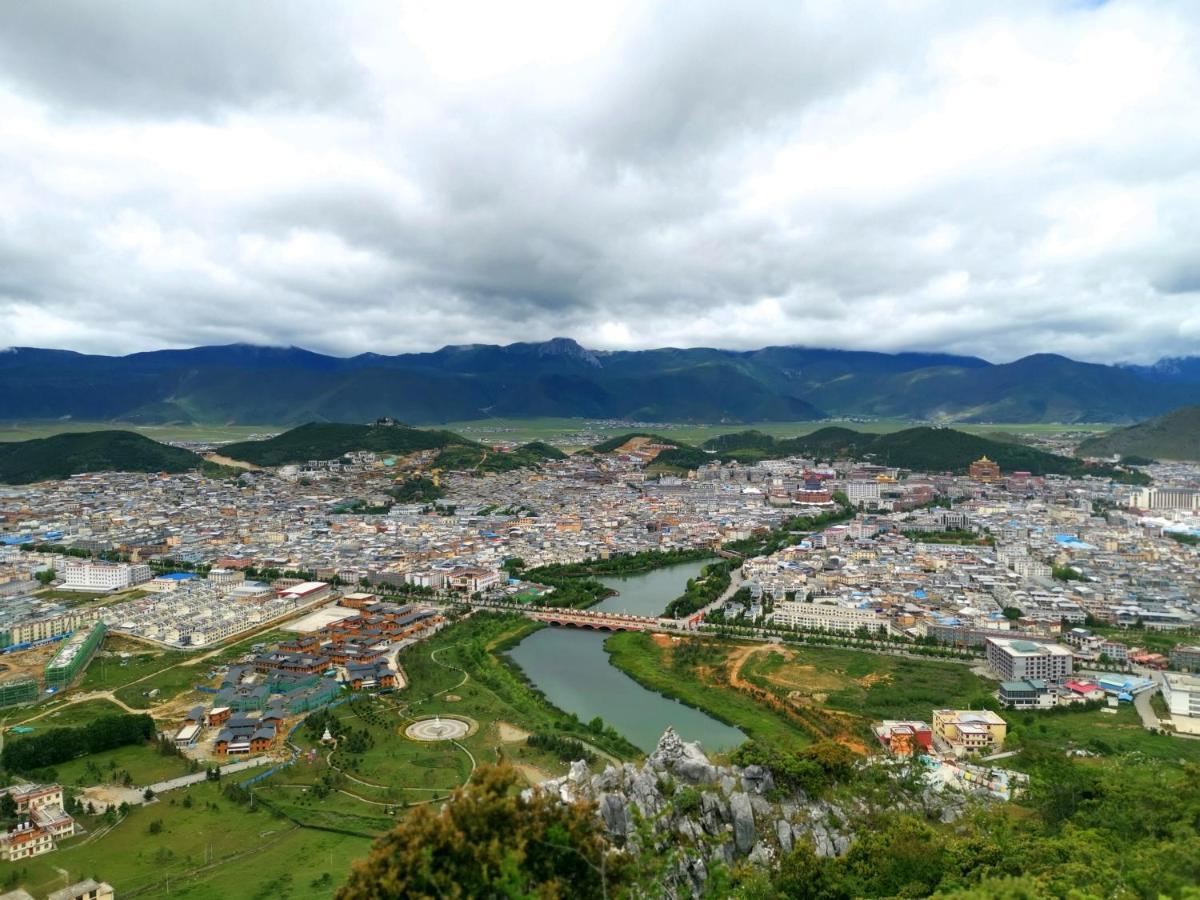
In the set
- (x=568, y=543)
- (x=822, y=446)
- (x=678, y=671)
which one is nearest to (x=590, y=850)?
(x=678, y=671)

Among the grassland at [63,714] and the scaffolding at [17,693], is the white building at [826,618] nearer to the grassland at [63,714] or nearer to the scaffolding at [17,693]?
the grassland at [63,714]

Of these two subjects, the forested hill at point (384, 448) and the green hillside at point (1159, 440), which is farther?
the forested hill at point (384, 448)

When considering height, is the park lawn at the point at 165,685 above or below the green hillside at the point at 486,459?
below

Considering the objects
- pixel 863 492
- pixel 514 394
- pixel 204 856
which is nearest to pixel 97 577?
pixel 204 856

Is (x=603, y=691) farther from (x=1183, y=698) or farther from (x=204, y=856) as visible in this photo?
(x=1183, y=698)

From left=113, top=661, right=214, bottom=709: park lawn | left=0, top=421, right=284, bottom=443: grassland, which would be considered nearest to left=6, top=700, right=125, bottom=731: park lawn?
left=113, top=661, right=214, bottom=709: park lawn

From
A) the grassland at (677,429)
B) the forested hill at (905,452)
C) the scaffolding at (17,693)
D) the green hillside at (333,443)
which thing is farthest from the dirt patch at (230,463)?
the scaffolding at (17,693)

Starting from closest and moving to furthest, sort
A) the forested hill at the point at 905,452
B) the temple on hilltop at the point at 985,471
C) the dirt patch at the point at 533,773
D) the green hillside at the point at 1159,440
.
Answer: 1. the dirt patch at the point at 533,773
2. the temple on hilltop at the point at 985,471
3. the forested hill at the point at 905,452
4. the green hillside at the point at 1159,440
